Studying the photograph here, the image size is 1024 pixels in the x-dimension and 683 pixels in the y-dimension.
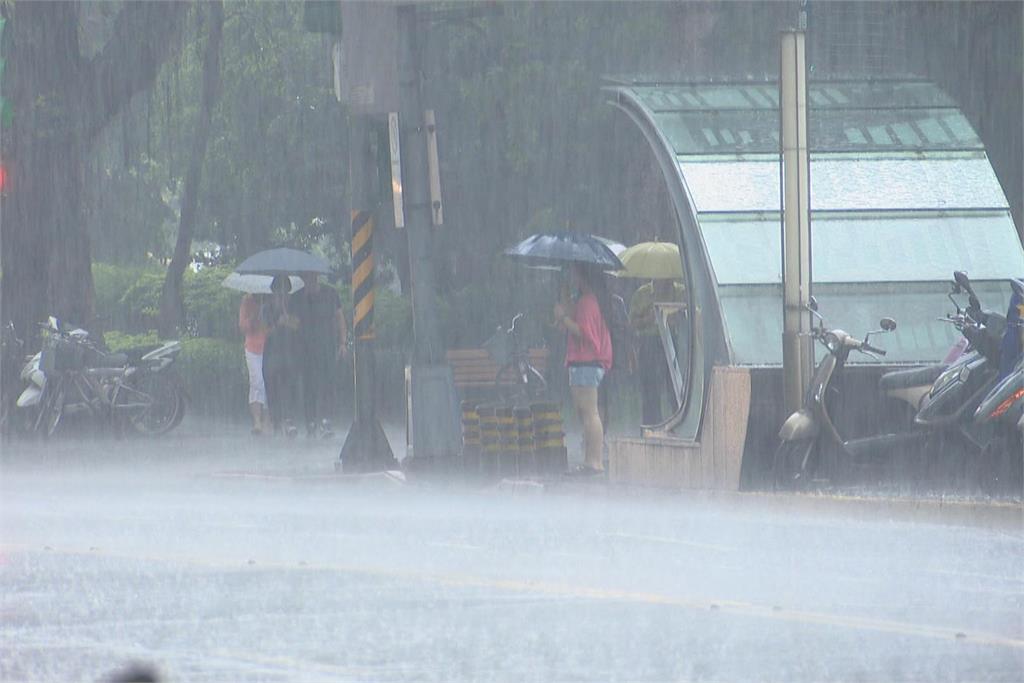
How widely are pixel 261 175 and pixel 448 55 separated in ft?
24.8

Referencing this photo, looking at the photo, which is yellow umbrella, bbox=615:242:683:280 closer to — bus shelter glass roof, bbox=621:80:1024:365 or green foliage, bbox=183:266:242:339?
bus shelter glass roof, bbox=621:80:1024:365

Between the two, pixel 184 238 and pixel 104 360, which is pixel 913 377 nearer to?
pixel 104 360

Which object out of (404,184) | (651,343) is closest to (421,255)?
(404,184)

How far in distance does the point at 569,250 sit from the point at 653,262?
118 inches

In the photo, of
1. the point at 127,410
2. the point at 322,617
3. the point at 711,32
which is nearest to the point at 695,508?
the point at 322,617

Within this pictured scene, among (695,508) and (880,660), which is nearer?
(880,660)

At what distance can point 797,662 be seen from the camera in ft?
29.6

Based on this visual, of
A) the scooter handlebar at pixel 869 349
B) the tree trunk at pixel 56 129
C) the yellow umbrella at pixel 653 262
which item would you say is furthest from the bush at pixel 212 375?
the scooter handlebar at pixel 869 349

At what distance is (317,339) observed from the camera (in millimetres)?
26406

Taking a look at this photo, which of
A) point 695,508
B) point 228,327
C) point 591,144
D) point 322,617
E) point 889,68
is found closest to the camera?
point 322,617

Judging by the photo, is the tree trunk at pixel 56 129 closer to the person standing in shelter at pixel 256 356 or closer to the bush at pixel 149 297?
the person standing in shelter at pixel 256 356

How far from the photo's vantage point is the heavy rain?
1025 cm

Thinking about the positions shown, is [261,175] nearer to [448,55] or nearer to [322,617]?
[448,55]

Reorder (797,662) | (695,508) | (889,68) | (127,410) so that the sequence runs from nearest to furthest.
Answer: (797,662), (695,508), (889,68), (127,410)
